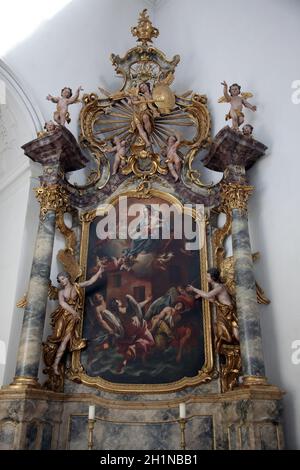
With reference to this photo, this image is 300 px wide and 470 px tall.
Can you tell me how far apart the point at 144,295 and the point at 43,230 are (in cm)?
203

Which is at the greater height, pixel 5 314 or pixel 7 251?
pixel 7 251

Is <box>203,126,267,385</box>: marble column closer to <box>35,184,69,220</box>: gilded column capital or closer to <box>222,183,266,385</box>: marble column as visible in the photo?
<box>222,183,266,385</box>: marble column

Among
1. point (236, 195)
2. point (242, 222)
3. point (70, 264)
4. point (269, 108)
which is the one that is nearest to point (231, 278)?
point (242, 222)

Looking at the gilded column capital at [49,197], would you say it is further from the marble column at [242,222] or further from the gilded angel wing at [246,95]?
the gilded angel wing at [246,95]

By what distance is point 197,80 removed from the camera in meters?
10.3

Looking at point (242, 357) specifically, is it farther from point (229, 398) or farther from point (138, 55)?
point (138, 55)

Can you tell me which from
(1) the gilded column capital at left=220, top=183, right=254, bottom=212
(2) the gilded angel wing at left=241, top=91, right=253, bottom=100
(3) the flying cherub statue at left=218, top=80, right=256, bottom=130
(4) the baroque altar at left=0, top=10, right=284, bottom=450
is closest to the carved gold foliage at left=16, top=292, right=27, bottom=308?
(4) the baroque altar at left=0, top=10, right=284, bottom=450

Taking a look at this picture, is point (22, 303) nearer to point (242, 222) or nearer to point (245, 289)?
point (245, 289)

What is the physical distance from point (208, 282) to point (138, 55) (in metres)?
5.54

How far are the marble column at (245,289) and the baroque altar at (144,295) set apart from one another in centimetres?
2

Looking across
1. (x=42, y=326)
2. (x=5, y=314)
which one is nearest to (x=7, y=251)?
(x=5, y=314)

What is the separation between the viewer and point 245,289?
6.86 metres

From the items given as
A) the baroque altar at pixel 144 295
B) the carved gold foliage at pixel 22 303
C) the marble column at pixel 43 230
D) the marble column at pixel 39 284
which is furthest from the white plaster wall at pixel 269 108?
the carved gold foliage at pixel 22 303

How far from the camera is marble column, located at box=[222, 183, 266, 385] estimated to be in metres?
6.32
